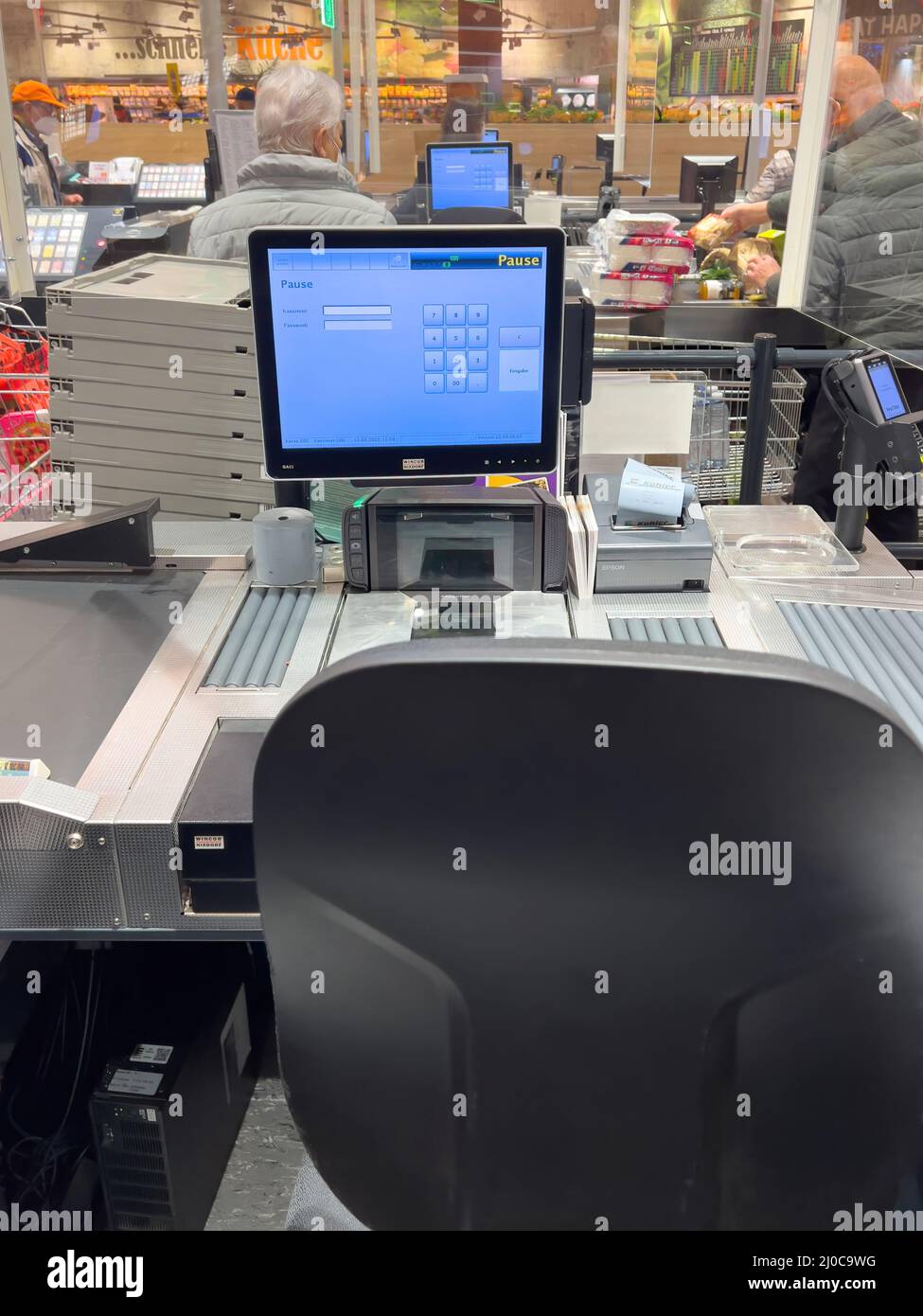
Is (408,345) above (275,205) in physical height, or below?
below

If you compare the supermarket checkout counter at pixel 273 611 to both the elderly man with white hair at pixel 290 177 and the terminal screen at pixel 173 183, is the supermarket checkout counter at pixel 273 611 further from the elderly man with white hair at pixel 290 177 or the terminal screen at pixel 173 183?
the terminal screen at pixel 173 183

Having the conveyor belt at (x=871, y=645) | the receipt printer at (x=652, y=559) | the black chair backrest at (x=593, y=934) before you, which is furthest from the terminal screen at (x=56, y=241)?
the black chair backrest at (x=593, y=934)

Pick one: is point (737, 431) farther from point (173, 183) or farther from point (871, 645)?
point (173, 183)

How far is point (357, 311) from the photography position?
5.24 feet

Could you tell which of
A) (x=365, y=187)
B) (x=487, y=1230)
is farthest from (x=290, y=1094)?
(x=365, y=187)

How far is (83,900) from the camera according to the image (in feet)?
3.89

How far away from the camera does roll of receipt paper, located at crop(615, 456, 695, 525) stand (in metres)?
1.67

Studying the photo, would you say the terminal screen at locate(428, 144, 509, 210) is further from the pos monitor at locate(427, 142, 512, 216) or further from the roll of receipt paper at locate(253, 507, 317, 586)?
the roll of receipt paper at locate(253, 507, 317, 586)

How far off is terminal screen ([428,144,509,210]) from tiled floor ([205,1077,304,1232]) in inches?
232

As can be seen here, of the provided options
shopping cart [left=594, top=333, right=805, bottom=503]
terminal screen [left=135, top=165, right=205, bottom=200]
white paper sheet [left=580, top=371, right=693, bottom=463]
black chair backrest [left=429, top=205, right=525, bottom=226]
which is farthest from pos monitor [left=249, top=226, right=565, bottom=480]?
terminal screen [left=135, top=165, right=205, bottom=200]

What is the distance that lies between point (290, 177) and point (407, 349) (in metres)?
1.65

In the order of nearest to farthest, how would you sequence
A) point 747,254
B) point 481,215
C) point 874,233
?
point 874,233, point 747,254, point 481,215

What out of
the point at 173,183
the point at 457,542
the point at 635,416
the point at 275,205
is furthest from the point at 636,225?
the point at 173,183
